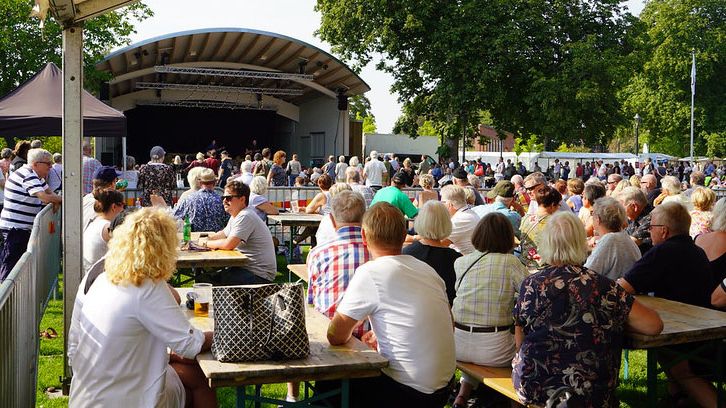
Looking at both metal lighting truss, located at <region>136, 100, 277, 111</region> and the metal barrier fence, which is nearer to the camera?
the metal barrier fence

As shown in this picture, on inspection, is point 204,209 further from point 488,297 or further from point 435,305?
point 435,305

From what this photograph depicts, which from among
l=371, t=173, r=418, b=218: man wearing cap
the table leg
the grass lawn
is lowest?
the grass lawn

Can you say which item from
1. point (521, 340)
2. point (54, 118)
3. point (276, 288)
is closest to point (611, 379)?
point (521, 340)

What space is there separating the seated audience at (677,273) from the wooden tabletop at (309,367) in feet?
6.34

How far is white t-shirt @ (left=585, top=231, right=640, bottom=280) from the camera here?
4.85 m

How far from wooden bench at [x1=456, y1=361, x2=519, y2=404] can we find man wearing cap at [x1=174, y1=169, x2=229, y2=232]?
444 centimetres

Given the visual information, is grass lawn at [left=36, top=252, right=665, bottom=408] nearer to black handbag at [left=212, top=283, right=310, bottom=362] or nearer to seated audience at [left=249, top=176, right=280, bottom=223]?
black handbag at [left=212, top=283, right=310, bottom=362]

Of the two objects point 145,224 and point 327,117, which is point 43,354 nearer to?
point 145,224

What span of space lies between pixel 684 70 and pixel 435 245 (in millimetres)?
49596

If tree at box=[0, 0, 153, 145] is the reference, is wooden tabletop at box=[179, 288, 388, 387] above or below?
below

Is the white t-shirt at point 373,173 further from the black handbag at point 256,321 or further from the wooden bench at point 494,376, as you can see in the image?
the black handbag at point 256,321

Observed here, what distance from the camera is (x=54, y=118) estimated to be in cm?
959

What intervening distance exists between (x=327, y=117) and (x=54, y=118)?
2138cm

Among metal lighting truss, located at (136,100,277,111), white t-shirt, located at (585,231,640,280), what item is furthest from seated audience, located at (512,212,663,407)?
metal lighting truss, located at (136,100,277,111)
